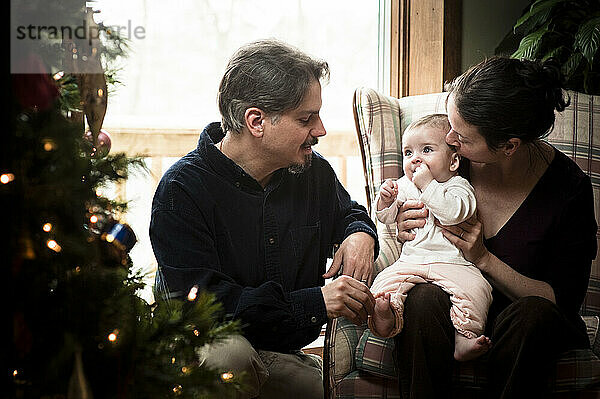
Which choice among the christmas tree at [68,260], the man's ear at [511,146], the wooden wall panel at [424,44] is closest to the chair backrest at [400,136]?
the man's ear at [511,146]

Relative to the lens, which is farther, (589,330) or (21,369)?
(589,330)

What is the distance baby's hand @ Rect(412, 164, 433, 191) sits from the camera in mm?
1946

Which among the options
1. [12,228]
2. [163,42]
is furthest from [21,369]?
[163,42]

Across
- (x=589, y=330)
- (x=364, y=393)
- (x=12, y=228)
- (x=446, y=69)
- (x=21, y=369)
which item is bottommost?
(x=364, y=393)

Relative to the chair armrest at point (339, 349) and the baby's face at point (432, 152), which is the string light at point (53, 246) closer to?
the chair armrest at point (339, 349)

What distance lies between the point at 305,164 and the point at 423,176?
320 millimetres

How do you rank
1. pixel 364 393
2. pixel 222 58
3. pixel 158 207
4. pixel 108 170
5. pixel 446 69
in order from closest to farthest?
pixel 108 170
pixel 158 207
pixel 364 393
pixel 446 69
pixel 222 58

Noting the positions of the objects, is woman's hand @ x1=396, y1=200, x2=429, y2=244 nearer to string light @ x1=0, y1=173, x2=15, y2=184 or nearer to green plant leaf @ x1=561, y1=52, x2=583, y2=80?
green plant leaf @ x1=561, y1=52, x2=583, y2=80

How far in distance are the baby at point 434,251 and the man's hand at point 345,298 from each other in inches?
2.0

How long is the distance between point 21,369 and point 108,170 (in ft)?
0.91

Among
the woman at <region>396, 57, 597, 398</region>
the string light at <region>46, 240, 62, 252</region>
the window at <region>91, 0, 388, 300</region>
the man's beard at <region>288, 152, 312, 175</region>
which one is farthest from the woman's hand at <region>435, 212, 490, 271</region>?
the window at <region>91, 0, 388, 300</region>

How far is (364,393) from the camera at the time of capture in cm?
185

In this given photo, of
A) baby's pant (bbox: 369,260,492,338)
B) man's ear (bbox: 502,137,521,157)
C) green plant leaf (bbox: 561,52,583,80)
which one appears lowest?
baby's pant (bbox: 369,260,492,338)

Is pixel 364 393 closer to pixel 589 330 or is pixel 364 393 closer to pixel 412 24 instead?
pixel 589 330
